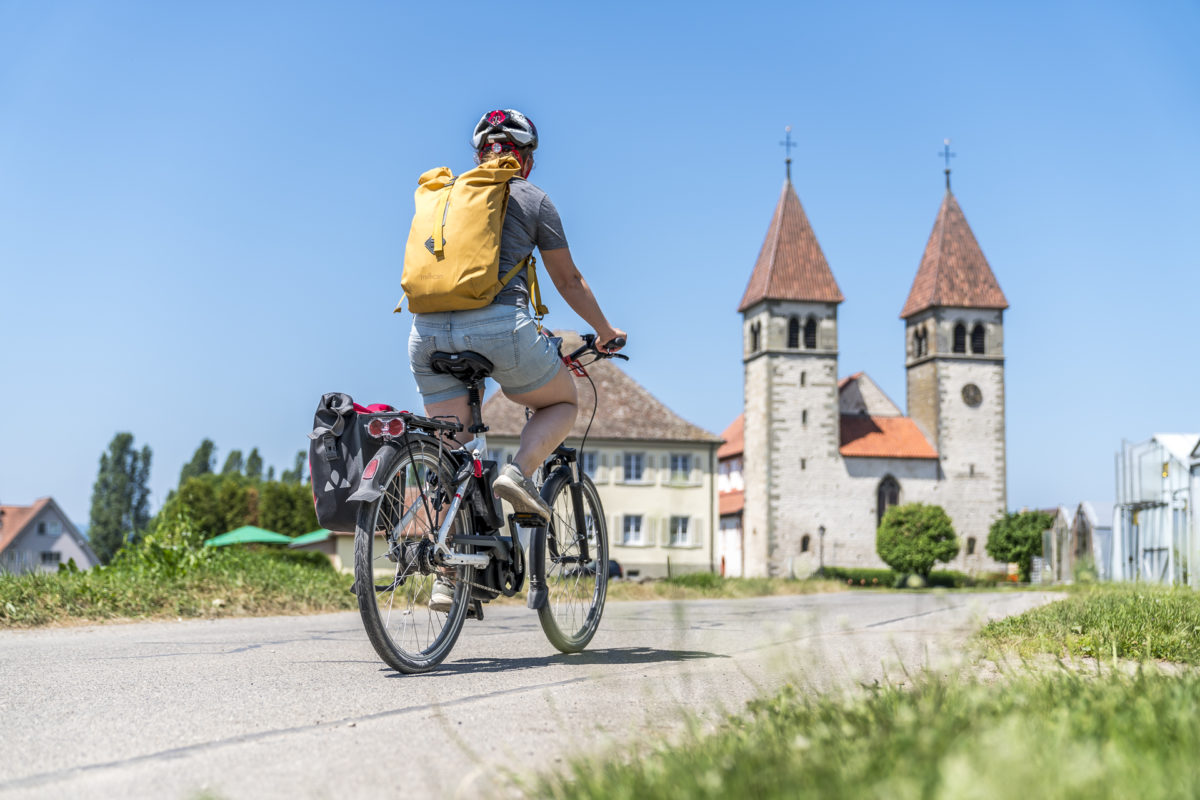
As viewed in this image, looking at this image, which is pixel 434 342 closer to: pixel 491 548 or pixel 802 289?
pixel 491 548

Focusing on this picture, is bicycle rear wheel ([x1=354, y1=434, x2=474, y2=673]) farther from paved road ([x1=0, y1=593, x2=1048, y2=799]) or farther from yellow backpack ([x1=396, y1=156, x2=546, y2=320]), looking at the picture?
yellow backpack ([x1=396, y1=156, x2=546, y2=320])

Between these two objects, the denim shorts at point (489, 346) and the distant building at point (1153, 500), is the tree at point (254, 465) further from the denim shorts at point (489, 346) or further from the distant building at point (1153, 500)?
the denim shorts at point (489, 346)

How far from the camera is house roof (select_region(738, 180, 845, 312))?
6153cm

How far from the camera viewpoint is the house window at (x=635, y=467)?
5575 centimetres

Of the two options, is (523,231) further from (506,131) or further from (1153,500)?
(1153,500)

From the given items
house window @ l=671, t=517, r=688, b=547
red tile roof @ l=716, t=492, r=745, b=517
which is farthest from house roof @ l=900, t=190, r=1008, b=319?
house window @ l=671, t=517, r=688, b=547

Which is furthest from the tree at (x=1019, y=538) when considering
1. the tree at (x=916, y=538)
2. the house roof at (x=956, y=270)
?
the house roof at (x=956, y=270)

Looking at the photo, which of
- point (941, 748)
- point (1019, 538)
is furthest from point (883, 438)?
point (941, 748)

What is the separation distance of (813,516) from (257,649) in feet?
182

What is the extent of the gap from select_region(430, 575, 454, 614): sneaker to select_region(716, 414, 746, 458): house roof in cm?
6601

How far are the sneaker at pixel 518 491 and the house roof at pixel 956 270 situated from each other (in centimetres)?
6116

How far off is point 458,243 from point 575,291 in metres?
0.70

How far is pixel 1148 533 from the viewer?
2438 cm

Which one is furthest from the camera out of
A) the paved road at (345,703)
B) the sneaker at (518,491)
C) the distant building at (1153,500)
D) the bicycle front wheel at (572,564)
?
the distant building at (1153,500)
